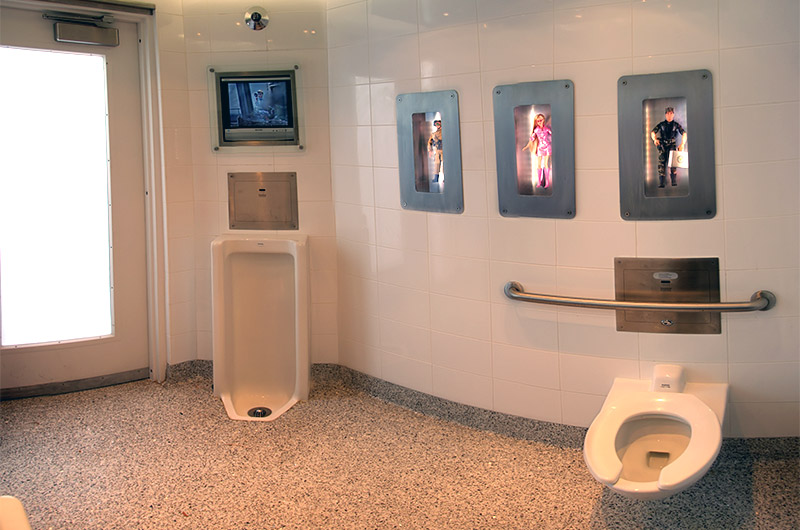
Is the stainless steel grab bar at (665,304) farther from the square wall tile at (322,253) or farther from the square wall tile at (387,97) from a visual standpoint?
the square wall tile at (322,253)

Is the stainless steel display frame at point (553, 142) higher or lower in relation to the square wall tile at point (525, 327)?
higher

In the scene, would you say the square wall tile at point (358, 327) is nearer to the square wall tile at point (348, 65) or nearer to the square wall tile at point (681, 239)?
the square wall tile at point (348, 65)

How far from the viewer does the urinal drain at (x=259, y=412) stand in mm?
3809

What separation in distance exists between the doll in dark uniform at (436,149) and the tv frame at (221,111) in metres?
0.78

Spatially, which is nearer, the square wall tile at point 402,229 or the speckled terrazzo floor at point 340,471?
the speckled terrazzo floor at point 340,471

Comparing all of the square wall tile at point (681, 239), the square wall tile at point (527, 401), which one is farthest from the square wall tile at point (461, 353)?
the square wall tile at point (681, 239)

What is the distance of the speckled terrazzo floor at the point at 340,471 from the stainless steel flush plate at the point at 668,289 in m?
0.52

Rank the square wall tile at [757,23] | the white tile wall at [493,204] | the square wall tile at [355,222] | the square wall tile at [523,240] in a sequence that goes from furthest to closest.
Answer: the square wall tile at [355,222] < the square wall tile at [523,240] < the white tile wall at [493,204] < the square wall tile at [757,23]

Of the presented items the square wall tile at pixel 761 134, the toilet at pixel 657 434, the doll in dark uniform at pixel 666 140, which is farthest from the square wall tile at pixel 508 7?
the toilet at pixel 657 434

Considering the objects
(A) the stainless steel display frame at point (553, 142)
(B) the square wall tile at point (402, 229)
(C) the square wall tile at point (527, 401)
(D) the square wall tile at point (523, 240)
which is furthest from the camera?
(B) the square wall tile at point (402, 229)

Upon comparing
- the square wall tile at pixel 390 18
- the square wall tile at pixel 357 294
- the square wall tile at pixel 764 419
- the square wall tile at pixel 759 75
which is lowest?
the square wall tile at pixel 764 419

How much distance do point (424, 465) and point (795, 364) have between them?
147 centimetres

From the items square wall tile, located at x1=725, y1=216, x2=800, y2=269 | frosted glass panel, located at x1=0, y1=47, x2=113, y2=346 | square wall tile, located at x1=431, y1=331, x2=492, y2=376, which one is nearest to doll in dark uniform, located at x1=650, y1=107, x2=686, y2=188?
square wall tile, located at x1=725, y1=216, x2=800, y2=269

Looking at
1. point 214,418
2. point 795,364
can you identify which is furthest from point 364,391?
point 795,364
